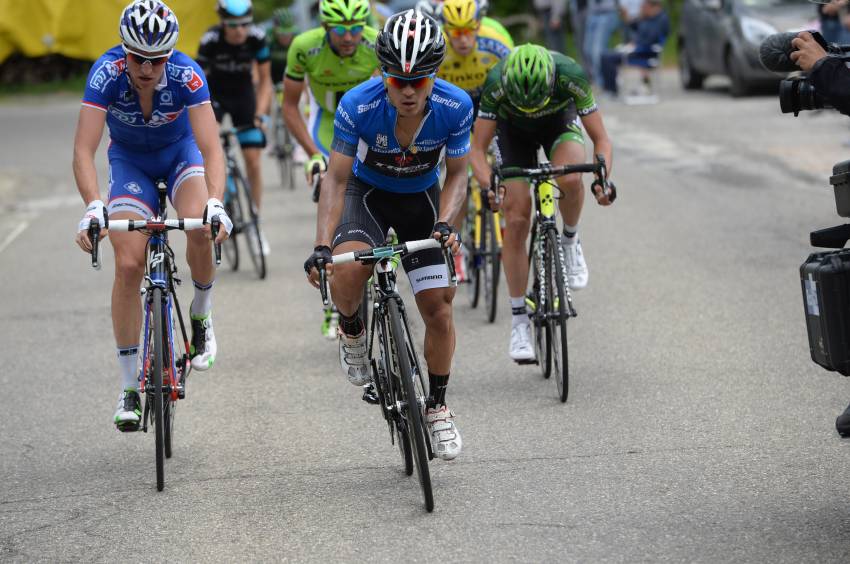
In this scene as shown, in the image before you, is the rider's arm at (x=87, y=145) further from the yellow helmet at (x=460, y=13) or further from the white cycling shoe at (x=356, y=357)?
the yellow helmet at (x=460, y=13)

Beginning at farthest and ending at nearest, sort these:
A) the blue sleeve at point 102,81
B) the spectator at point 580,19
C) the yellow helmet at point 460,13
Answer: the spectator at point 580,19 → the yellow helmet at point 460,13 → the blue sleeve at point 102,81

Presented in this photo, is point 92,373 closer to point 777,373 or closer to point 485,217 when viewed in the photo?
point 485,217

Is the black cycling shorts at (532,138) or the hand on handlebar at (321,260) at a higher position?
the hand on handlebar at (321,260)

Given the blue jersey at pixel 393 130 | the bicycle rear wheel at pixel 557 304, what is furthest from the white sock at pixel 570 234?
the blue jersey at pixel 393 130

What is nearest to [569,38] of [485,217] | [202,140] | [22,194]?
[22,194]

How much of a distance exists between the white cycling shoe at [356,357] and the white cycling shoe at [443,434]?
0.46 m

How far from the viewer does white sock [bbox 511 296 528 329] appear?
27.3 ft

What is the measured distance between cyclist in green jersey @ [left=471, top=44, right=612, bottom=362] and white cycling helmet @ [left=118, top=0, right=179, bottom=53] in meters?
2.06

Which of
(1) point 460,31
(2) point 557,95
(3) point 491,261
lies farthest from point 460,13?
(2) point 557,95

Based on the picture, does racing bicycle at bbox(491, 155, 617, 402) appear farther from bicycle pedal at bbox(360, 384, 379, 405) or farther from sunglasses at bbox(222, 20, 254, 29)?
sunglasses at bbox(222, 20, 254, 29)

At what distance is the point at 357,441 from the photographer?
714cm

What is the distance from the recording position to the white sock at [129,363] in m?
6.93

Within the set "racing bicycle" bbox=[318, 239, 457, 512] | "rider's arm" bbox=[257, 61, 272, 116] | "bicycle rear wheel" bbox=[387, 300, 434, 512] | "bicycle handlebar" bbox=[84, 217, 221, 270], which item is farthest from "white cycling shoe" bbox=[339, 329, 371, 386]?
"rider's arm" bbox=[257, 61, 272, 116]

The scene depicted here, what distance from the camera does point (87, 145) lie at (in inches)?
269
